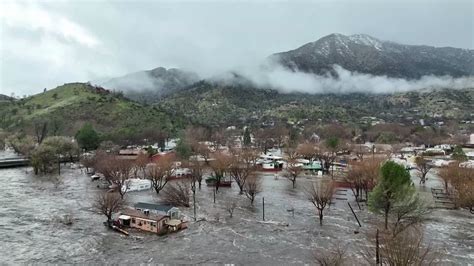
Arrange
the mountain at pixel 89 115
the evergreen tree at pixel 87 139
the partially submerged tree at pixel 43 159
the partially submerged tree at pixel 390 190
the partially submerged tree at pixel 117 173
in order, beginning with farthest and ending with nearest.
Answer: the mountain at pixel 89 115 < the evergreen tree at pixel 87 139 < the partially submerged tree at pixel 43 159 < the partially submerged tree at pixel 117 173 < the partially submerged tree at pixel 390 190

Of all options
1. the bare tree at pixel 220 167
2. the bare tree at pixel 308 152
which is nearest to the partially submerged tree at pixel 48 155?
the bare tree at pixel 220 167

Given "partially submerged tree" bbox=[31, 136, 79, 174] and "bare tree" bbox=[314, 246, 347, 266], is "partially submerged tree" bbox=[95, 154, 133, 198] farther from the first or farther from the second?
"bare tree" bbox=[314, 246, 347, 266]

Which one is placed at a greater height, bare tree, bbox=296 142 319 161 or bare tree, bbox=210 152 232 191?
bare tree, bbox=296 142 319 161

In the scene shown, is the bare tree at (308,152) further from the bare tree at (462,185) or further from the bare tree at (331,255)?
the bare tree at (331,255)

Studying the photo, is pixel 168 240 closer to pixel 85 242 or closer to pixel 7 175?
pixel 85 242

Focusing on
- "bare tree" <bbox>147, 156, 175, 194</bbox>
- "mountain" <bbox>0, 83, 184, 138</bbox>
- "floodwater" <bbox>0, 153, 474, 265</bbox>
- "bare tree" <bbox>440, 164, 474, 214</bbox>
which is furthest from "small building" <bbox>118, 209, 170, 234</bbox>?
"mountain" <bbox>0, 83, 184, 138</bbox>

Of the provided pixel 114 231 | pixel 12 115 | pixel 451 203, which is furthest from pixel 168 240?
pixel 12 115
